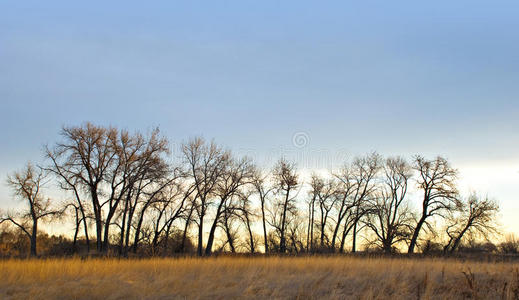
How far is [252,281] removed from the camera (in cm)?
1348

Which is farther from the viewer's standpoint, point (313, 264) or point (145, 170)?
point (145, 170)

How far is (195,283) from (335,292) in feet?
14.5

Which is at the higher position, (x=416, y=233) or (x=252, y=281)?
(x=416, y=233)

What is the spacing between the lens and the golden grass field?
451 inches

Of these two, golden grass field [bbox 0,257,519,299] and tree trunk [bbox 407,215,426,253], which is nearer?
golden grass field [bbox 0,257,519,299]

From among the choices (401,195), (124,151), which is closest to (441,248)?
(401,195)

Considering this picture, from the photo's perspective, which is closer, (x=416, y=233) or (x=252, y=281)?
(x=252, y=281)

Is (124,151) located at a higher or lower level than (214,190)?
higher

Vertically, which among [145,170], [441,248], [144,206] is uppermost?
[145,170]

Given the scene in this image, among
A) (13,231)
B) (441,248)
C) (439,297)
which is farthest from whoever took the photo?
(13,231)

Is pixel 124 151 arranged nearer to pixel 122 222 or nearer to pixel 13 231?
pixel 122 222

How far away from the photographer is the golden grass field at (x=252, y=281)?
37.6 feet

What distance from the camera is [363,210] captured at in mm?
45562

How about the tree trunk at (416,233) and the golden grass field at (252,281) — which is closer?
the golden grass field at (252,281)
